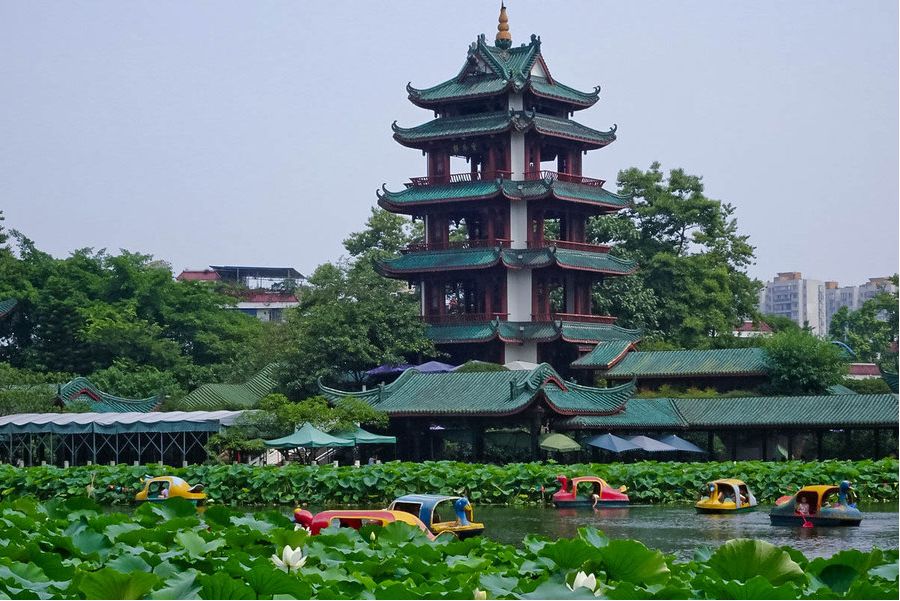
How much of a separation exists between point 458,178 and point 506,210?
6.21 feet

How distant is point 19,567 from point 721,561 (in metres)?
4.26

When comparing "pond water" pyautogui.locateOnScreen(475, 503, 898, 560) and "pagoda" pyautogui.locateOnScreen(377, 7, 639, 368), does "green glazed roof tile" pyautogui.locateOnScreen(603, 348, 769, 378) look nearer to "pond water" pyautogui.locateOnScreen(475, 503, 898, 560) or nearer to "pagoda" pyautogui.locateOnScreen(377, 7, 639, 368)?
"pagoda" pyautogui.locateOnScreen(377, 7, 639, 368)

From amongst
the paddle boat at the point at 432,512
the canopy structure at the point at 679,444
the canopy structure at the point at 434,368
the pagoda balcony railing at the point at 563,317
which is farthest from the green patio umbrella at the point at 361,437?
the paddle boat at the point at 432,512

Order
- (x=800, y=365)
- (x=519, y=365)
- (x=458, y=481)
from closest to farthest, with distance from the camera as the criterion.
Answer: (x=458, y=481), (x=800, y=365), (x=519, y=365)

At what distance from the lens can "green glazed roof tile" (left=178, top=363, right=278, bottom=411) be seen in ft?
131

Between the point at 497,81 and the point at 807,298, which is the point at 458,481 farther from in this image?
the point at 807,298

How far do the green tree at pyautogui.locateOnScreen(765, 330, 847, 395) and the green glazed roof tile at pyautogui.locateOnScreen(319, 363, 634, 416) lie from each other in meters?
5.19

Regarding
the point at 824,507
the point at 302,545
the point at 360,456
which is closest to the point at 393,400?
the point at 360,456

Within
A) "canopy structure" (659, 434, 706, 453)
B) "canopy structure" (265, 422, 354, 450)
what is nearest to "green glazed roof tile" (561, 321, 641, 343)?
"canopy structure" (659, 434, 706, 453)

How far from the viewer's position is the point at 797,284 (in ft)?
360

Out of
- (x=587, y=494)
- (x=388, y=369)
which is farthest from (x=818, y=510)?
(x=388, y=369)

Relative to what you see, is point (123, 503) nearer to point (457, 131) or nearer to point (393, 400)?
point (393, 400)

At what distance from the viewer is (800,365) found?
38250 mm

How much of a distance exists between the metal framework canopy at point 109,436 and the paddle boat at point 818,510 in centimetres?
1526
